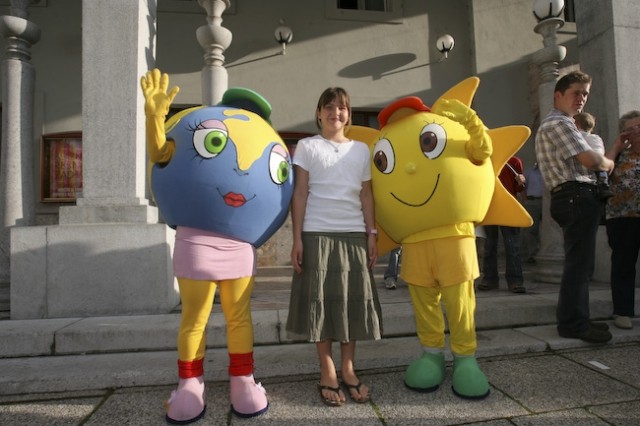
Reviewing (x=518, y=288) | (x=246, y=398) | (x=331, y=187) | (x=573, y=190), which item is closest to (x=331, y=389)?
(x=246, y=398)

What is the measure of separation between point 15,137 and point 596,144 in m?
5.72

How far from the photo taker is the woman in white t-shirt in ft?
7.95

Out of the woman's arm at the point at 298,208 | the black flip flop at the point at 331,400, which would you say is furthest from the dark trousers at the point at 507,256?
the woman's arm at the point at 298,208

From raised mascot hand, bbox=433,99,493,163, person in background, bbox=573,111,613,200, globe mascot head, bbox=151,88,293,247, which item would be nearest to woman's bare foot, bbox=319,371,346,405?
globe mascot head, bbox=151,88,293,247

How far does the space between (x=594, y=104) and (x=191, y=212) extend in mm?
5114

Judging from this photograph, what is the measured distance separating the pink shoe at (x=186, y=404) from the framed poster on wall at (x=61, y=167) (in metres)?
6.39

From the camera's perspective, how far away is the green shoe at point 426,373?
2562 millimetres

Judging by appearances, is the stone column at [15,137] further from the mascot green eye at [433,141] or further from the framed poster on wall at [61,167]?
the mascot green eye at [433,141]

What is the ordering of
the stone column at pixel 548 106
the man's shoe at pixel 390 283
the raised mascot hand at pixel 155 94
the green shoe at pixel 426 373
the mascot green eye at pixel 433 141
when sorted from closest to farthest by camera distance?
the raised mascot hand at pixel 155 94
the mascot green eye at pixel 433 141
the green shoe at pixel 426 373
the man's shoe at pixel 390 283
the stone column at pixel 548 106

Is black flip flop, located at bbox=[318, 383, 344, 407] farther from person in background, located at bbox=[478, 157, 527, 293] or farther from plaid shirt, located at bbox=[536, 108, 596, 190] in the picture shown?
person in background, located at bbox=[478, 157, 527, 293]

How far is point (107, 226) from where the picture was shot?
12.4ft

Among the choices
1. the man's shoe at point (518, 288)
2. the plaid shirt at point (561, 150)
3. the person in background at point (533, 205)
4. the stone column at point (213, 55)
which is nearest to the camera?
the plaid shirt at point (561, 150)

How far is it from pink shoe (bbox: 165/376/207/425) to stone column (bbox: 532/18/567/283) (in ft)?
15.0

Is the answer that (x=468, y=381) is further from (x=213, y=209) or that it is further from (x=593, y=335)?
(x=213, y=209)
